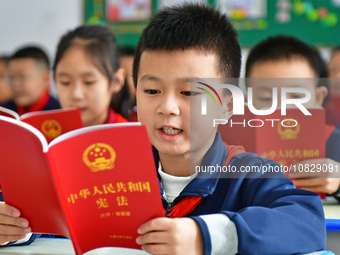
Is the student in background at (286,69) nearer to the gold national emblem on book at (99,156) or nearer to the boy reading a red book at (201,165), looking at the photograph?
the boy reading a red book at (201,165)

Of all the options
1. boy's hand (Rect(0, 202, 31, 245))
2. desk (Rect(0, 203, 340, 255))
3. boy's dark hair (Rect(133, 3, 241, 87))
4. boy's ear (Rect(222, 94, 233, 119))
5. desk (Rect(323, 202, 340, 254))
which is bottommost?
desk (Rect(323, 202, 340, 254))

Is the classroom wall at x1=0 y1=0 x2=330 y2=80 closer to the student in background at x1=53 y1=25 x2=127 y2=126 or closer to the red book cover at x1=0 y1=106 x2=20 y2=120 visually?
the student in background at x1=53 y1=25 x2=127 y2=126

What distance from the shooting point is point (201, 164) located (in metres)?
1.00

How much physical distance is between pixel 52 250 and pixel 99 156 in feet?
0.88

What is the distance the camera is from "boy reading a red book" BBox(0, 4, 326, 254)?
701mm

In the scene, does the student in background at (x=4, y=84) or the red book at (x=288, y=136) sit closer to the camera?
the red book at (x=288, y=136)

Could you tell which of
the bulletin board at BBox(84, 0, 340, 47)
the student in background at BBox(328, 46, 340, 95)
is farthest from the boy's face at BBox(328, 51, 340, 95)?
the bulletin board at BBox(84, 0, 340, 47)

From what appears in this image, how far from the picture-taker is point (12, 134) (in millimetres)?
748

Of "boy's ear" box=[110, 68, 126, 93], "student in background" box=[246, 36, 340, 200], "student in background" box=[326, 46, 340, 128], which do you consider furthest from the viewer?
"student in background" box=[326, 46, 340, 128]

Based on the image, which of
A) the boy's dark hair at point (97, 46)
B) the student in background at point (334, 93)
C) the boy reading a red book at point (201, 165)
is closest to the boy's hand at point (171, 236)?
the boy reading a red book at point (201, 165)

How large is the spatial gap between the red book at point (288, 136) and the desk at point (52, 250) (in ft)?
1.78

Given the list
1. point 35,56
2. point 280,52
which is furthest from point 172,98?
point 35,56

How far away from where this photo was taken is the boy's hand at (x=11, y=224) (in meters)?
0.81

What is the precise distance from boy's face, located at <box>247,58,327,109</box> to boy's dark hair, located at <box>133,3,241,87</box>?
22.5 inches
